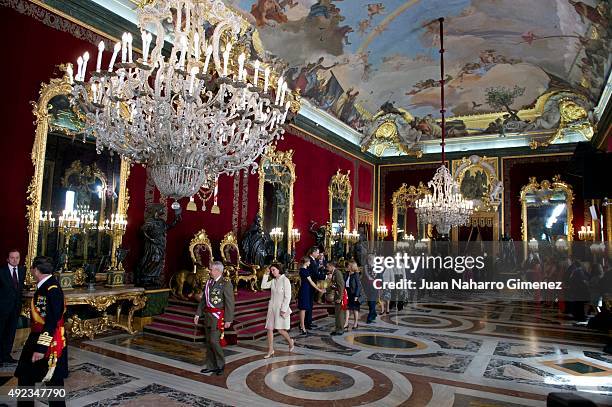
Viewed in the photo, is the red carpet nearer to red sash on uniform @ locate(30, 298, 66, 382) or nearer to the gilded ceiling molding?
red sash on uniform @ locate(30, 298, 66, 382)

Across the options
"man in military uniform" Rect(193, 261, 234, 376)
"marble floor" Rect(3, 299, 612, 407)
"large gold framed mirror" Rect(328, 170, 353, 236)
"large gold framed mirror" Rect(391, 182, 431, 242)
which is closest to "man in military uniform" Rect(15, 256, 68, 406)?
"marble floor" Rect(3, 299, 612, 407)

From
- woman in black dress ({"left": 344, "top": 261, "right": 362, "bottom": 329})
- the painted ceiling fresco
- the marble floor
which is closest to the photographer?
the marble floor

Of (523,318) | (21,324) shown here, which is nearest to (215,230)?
(21,324)

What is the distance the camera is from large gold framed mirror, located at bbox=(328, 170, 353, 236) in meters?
15.0

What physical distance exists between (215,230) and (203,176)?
18.0 feet

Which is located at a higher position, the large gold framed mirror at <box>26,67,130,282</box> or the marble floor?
the large gold framed mirror at <box>26,67,130,282</box>

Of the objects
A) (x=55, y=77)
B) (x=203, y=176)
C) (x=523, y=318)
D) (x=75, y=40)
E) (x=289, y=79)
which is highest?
(x=289, y=79)

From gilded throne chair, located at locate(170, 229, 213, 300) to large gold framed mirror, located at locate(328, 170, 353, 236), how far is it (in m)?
6.23

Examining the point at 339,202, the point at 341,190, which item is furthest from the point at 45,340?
the point at 341,190

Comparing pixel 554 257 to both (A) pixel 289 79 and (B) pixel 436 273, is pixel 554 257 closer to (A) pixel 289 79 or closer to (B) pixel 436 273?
(B) pixel 436 273

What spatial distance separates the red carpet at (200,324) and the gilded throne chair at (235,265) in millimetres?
620

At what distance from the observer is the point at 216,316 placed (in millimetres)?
5496

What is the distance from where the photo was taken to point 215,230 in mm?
10133

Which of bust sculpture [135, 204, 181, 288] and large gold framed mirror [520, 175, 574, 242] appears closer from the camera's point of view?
bust sculpture [135, 204, 181, 288]
